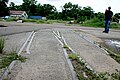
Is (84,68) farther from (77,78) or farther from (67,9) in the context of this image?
(67,9)

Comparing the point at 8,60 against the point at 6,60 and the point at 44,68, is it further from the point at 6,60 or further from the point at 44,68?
the point at 44,68

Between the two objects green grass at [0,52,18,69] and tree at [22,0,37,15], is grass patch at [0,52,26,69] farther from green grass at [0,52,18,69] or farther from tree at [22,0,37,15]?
tree at [22,0,37,15]

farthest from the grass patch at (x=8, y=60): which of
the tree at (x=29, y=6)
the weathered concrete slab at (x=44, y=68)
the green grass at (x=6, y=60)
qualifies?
the tree at (x=29, y=6)

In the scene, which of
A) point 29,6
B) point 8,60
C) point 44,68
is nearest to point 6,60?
point 8,60

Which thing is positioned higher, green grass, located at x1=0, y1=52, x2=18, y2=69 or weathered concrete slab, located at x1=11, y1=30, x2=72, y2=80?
green grass, located at x1=0, y1=52, x2=18, y2=69

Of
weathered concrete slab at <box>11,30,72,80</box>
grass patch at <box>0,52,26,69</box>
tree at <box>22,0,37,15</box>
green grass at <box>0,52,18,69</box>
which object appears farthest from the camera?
tree at <box>22,0,37,15</box>

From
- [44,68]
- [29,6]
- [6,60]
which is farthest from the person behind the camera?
[29,6]

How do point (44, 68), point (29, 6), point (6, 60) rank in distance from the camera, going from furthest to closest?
point (29, 6) < point (6, 60) < point (44, 68)

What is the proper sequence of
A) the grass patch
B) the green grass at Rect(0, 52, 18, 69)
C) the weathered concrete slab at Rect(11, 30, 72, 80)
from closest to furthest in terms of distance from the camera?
the weathered concrete slab at Rect(11, 30, 72, 80)
the green grass at Rect(0, 52, 18, 69)
the grass patch

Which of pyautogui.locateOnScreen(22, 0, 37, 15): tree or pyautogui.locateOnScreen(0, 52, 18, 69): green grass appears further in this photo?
pyautogui.locateOnScreen(22, 0, 37, 15): tree

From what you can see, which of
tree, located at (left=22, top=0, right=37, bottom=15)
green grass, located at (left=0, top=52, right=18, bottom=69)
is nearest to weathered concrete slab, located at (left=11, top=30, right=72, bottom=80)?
green grass, located at (left=0, top=52, right=18, bottom=69)

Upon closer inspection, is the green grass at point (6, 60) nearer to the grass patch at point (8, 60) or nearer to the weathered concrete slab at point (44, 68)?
the grass patch at point (8, 60)

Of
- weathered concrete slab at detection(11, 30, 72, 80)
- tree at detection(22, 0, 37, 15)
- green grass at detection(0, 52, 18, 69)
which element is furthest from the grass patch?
tree at detection(22, 0, 37, 15)

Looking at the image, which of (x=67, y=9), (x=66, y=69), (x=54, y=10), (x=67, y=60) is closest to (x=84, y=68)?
(x=66, y=69)
